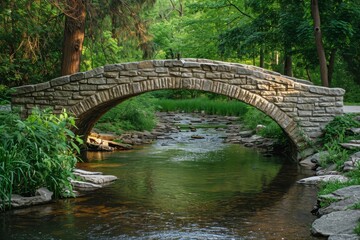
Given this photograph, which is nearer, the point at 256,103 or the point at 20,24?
the point at 256,103

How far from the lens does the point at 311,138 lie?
12188mm

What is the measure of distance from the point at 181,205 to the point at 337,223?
2.52 meters

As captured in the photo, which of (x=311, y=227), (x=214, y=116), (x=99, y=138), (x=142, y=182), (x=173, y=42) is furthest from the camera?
(x=173, y=42)

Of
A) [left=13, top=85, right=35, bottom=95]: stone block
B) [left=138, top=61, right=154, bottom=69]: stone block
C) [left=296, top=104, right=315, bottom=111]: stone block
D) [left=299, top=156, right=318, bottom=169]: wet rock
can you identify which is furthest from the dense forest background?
[left=299, top=156, right=318, bottom=169]: wet rock

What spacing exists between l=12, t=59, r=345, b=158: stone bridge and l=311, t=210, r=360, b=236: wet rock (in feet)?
17.7

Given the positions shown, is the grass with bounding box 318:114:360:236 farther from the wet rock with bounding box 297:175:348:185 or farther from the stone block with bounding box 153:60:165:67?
the stone block with bounding box 153:60:165:67

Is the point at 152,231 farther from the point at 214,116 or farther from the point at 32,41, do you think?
the point at 214,116

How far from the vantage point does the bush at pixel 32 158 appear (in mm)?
7887

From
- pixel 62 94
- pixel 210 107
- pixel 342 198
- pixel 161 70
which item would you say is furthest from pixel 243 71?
pixel 210 107

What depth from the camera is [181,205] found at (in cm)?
839

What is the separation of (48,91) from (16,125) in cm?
397

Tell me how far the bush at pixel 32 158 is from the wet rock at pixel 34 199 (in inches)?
4.0

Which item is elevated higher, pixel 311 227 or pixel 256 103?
pixel 256 103

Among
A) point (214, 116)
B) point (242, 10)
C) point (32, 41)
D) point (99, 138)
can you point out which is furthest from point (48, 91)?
point (214, 116)
